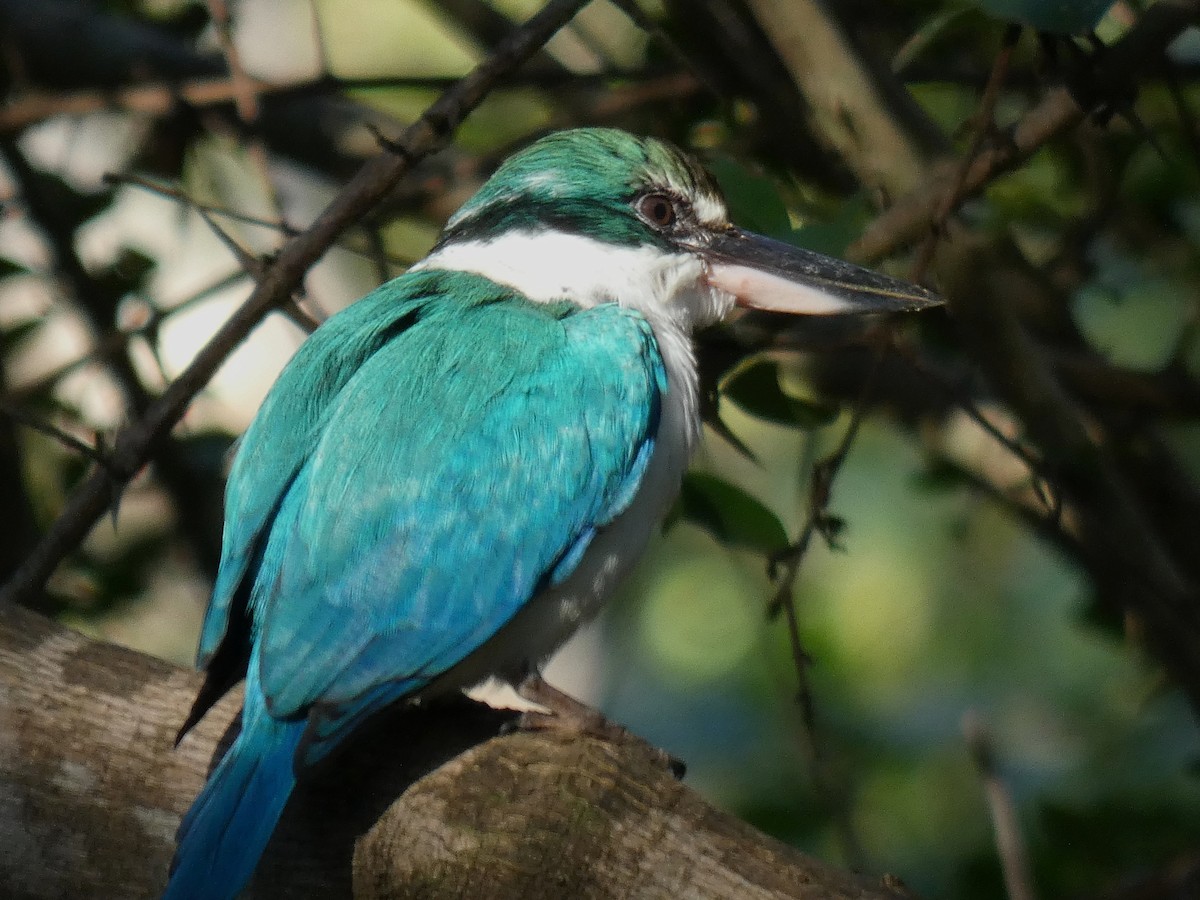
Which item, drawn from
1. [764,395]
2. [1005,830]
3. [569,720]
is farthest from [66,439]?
[1005,830]

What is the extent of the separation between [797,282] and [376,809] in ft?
4.09

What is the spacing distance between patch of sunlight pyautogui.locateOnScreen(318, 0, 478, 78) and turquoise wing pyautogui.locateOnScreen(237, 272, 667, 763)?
10.7 ft

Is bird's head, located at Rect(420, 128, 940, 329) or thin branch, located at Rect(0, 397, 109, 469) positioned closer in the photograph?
thin branch, located at Rect(0, 397, 109, 469)

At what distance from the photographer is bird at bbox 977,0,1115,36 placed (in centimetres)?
245

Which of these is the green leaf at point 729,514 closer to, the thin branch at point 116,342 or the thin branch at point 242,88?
the thin branch at point 116,342

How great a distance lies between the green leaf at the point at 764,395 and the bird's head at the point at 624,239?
12cm

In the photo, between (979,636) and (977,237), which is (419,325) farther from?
(979,636)

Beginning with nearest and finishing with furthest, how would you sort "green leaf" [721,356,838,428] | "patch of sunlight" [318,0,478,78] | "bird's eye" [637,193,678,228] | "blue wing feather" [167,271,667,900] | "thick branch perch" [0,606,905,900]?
"thick branch perch" [0,606,905,900] → "blue wing feather" [167,271,667,900] → "green leaf" [721,356,838,428] → "bird's eye" [637,193,678,228] → "patch of sunlight" [318,0,478,78]

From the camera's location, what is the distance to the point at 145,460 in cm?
269

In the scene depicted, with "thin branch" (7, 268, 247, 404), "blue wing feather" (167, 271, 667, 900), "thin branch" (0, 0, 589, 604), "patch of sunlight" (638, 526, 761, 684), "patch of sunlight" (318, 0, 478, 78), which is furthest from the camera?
"patch of sunlight" (318, 0, 478, 78)

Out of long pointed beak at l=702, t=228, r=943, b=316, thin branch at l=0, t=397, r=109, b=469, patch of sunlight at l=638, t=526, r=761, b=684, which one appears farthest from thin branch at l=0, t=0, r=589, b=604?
patch of sunlight at l=638, t=526, r=761, b=684

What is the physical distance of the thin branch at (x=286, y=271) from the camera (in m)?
2.68

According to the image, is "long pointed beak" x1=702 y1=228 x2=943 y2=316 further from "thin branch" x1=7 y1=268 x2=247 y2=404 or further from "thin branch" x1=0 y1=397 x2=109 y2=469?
"thin branch" x1=0 y1=397 x2=109 y2=469

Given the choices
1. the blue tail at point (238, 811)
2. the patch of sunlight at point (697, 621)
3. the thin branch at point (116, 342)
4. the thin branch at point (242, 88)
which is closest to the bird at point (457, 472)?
the blue tail at point (238, 811)
